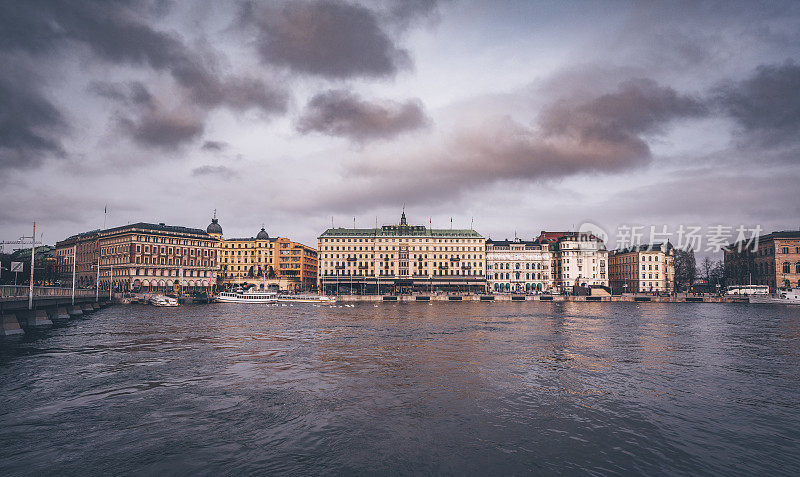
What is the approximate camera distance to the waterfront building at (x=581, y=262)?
18438cm

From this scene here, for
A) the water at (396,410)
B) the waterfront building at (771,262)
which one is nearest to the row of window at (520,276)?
the waterfront building at (771,262)

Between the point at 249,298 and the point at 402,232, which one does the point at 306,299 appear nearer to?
the point at 249,298

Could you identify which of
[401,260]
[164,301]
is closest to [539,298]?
[401,260]

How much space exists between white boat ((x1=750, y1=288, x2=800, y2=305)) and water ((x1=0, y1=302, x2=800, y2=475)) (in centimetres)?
12145

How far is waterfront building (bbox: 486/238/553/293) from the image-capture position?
17875cm

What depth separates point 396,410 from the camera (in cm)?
2133

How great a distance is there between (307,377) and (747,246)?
201886mm

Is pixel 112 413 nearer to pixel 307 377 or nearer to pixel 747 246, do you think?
pixel 307 377

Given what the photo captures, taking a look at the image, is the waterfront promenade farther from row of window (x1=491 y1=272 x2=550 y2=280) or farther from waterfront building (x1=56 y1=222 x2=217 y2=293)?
waterfront building (x1=56 y1=222 x2=217 y2=293)

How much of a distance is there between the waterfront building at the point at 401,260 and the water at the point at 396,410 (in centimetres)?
13135

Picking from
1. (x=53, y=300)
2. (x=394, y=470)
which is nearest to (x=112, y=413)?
(x=394, y=470)

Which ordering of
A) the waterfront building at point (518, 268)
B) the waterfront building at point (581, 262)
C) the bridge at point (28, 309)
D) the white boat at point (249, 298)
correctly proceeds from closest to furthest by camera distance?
the bridge at point (28, 309) → the white boat at point (249, 298) → the waterfront building at point (518, 268) → the waterfront building at point (581, 262)

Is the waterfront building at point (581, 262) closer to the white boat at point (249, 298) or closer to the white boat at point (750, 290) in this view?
the white boat at point (750, 290)

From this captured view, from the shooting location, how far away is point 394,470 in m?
15.0
